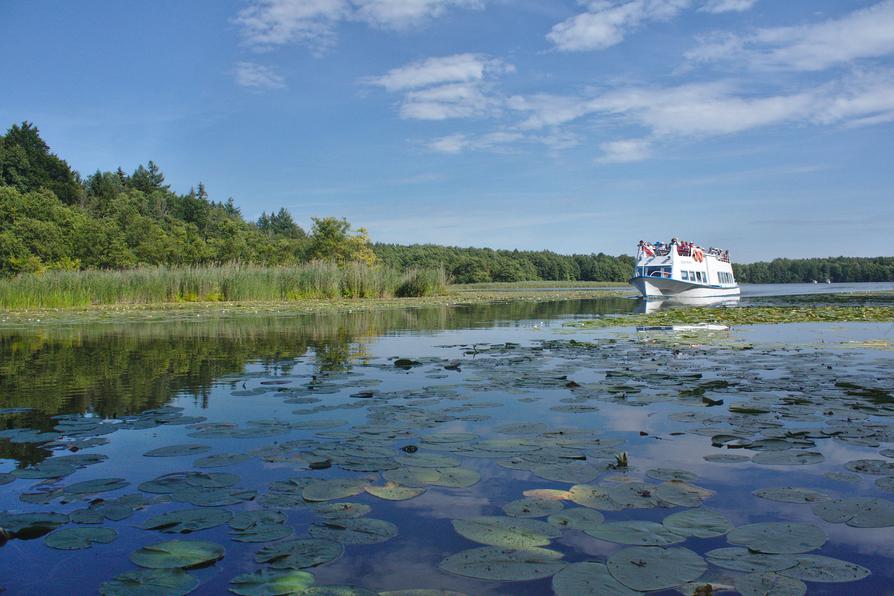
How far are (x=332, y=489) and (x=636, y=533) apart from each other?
1546 millimetres

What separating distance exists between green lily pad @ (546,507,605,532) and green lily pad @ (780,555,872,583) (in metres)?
0.76

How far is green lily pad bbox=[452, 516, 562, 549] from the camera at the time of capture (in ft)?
8.26

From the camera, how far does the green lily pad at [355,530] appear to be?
2.60 meters

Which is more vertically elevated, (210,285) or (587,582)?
(210,285)

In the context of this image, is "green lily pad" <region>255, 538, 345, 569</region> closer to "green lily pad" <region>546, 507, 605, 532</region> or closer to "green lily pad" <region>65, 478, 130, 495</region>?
"green lily pad" <region>546, 507, 605, 532</region>

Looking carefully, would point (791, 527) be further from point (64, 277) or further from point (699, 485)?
point (64, 277)

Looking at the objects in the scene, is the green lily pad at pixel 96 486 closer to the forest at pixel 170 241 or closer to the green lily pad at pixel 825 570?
the green lily pad at pixel 825 570

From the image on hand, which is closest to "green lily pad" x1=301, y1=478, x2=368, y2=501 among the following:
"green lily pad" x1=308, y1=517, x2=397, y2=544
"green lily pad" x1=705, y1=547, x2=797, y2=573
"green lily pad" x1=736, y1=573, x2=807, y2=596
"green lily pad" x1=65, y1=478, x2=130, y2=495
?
"green lily pad" x1=308, y1=517, x2=397, y2=544

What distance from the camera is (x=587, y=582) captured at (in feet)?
7.07

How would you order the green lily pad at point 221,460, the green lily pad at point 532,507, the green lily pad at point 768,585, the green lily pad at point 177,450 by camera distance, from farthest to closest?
the green lily pad at point 177,450 < the green lily pad at point 221,460 < the green lily pad at point 532,507 < the green lily pad at point 768,585

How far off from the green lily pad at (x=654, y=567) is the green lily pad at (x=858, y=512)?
0.87m

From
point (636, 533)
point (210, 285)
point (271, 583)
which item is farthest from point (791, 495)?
point (210, 285)

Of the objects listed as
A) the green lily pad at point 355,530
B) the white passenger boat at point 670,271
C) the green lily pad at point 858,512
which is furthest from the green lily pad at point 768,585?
the white passenger boat at point 670,271

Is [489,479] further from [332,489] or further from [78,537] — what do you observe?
[78,537]
